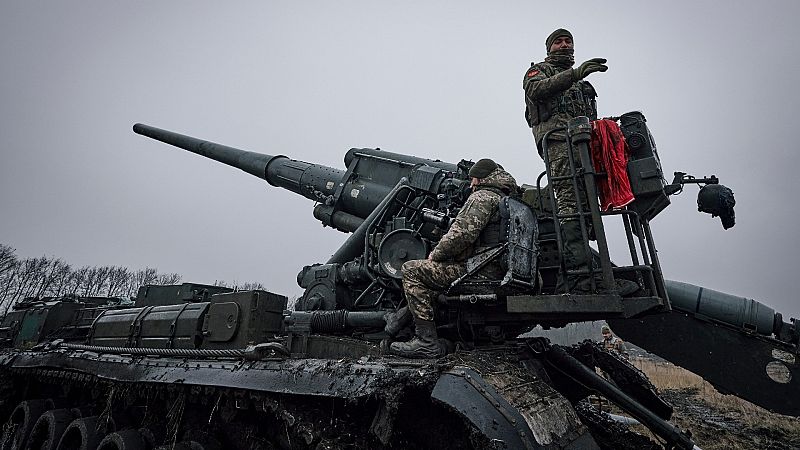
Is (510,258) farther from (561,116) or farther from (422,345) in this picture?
(561,116)

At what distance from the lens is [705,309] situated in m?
4.95

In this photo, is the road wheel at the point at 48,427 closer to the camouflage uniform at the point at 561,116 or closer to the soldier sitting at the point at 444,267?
the soldier sitting at the point at 444,267

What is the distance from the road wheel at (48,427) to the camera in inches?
230

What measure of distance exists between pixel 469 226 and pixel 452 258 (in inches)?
12.5

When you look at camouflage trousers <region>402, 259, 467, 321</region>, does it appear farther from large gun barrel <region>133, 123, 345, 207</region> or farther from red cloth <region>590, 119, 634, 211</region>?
large gun barrel <region>133, 123, 345, 207</region>

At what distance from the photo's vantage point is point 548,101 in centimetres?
441

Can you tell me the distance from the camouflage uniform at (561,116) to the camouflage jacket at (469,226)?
0.56 meters

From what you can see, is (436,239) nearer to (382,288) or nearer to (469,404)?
(382,288)

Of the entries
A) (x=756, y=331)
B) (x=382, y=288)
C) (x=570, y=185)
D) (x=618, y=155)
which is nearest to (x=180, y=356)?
(x=382, y=288)

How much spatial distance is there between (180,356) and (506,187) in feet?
12.0

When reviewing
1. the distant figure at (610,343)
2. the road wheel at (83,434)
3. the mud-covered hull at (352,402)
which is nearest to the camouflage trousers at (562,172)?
the mud-covered hull at (352,402)

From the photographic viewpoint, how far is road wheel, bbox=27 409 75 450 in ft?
19.2

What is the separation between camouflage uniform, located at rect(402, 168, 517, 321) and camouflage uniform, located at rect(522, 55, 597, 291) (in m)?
0.60

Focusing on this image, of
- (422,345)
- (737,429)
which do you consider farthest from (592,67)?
(737,429)
